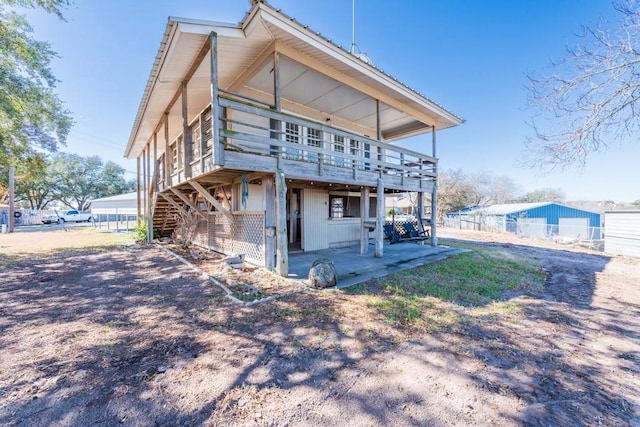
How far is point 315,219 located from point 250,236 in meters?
3.32

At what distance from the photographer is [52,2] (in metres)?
8.37

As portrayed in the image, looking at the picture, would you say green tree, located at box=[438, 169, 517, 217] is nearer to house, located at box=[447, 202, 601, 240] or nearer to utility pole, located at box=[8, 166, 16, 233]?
house, located at box=[447, 202, 601, 240]

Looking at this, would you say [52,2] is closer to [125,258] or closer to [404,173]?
[125,258]

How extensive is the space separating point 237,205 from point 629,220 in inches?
705

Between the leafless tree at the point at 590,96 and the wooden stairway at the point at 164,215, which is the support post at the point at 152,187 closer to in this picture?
the wooden stairway at the point at 164,215

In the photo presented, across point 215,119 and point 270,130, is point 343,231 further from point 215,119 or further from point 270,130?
point 215,119

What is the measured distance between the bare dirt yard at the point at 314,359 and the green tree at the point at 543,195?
60.6 meters

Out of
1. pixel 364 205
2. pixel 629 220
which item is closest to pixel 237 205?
pixel 364 205

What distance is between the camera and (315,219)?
9.73 meters

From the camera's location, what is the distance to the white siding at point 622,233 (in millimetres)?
11727

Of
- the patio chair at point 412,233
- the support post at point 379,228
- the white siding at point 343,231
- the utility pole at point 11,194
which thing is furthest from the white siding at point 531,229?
the utility pole at point 11,194

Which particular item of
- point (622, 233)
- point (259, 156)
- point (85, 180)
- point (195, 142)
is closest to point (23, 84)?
point (195, 142)

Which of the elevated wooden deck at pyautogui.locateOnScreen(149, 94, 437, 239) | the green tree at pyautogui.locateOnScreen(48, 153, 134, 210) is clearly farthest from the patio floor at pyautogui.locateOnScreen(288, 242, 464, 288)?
the green tree at pyautogui.locateOnScreen(48, 153, 134, 210)

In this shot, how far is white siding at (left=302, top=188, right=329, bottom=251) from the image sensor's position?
944 centimetres
